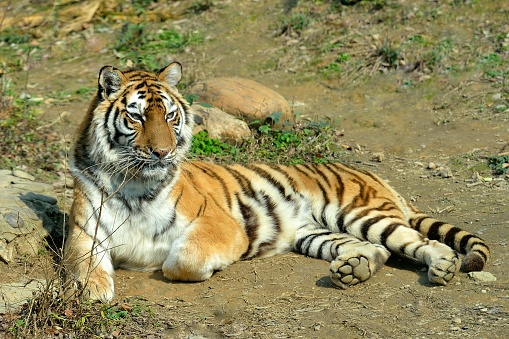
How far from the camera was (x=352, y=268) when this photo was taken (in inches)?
162

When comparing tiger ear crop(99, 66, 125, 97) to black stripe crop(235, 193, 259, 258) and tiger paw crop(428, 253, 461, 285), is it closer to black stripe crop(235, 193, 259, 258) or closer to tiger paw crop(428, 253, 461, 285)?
black stripe crop(235, 193, 259, 258)

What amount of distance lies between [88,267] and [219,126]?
308cm

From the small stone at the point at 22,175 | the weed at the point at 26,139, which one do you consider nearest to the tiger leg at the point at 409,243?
the small stone at the point at 22,175

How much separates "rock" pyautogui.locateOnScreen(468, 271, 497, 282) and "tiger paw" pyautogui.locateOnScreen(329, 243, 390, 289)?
541 millimetres

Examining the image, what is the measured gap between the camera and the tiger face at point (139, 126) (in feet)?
14.0

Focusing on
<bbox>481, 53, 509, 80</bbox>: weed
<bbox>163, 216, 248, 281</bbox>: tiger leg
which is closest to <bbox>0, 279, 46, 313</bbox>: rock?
<bbox>163, 216, 248, 281</bbox>: tiger leg

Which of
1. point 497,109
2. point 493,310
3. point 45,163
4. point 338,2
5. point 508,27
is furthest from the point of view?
point 338,2

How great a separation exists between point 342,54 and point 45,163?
148 inches

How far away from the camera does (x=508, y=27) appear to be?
8.31 m

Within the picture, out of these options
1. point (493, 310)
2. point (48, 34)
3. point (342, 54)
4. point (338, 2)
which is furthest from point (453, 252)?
point (48, 34)

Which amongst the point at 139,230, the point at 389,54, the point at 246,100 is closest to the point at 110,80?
the point at 139,230

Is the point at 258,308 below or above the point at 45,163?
above

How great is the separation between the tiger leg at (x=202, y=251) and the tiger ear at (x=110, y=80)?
94 centimetres

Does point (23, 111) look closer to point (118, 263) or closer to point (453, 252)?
point (118, 263)
